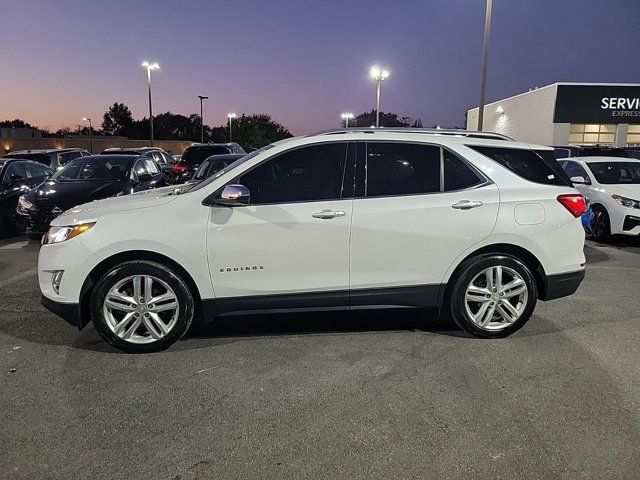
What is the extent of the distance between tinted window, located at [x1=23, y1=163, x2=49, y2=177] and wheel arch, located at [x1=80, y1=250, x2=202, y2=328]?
894 centimetres

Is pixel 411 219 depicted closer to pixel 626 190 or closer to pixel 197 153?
pixel 626 190

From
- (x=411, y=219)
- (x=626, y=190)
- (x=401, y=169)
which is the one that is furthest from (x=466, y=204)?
(x=626, y=190)

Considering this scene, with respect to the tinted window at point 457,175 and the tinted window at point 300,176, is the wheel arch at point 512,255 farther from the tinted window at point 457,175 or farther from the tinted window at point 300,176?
the tinted window at point 300,176

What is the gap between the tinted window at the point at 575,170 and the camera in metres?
10.2

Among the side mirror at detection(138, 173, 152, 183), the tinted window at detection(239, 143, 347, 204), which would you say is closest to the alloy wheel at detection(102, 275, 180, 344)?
the tinted window at detection(239, 143, 347, 204)

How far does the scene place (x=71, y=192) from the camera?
891cm

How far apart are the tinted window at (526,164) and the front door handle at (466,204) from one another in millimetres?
482

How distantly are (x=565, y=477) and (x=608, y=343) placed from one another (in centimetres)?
223

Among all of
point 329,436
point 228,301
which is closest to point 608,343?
point 329,436

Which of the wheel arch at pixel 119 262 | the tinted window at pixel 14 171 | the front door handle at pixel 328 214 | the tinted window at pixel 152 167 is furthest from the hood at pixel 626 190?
the tinted window at pixel 14 171

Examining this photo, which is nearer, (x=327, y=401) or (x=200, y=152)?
(x=327, y=401)

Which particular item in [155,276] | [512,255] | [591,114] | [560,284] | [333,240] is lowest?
[560,284]

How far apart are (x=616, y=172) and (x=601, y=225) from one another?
141cm

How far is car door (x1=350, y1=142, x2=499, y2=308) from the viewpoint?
14.0 ft
